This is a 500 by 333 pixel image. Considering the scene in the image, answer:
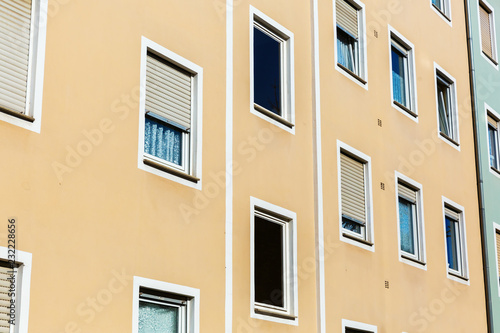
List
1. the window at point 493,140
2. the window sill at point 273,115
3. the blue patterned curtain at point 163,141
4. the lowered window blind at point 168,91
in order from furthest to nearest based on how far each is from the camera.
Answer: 1. the window at point 493,140
2. the window sill at point 273,115
3. the lowered window blind at point 168,91
4. the blue patterned curtain at point 163,141

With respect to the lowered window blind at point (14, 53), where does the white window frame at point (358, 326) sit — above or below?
below

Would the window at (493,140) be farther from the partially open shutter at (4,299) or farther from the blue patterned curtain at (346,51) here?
the partially open shutter at (4,299)

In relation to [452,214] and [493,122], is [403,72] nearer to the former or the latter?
[452,214]

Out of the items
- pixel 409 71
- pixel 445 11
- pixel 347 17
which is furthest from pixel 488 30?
pixel 347 17

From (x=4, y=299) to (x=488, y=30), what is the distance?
18.5 m

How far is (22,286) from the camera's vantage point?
9.21m

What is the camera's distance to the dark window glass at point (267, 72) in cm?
1403

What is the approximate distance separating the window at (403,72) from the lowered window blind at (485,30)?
518 centimetres

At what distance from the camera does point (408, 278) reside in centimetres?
1692

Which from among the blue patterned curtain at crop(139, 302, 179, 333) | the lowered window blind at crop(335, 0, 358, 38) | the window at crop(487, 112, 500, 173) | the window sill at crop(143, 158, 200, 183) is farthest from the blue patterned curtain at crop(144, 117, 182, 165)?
the window at crop(487, 112, 500, 173)

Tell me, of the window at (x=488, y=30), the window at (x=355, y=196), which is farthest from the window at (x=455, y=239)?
the window at (x=488, y=30)

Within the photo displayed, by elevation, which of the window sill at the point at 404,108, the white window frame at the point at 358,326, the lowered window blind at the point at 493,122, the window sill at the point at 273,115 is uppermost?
the lowered window blind at the point at 493,122

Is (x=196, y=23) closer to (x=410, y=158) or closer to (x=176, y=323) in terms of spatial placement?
(x=176, y=323)

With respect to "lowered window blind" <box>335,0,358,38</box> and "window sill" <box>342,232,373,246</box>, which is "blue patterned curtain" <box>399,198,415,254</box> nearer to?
"window sill" <box>342,232,373,246</box>
